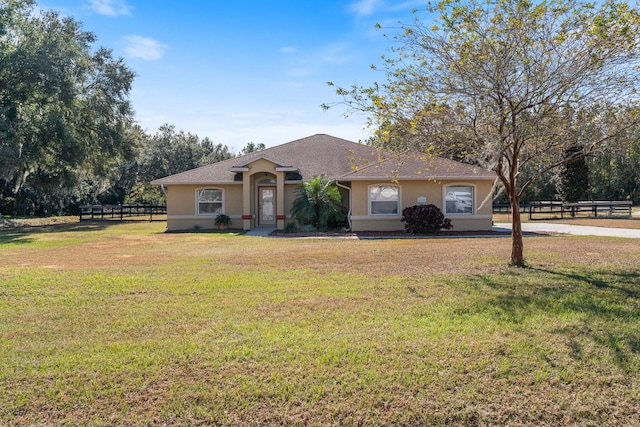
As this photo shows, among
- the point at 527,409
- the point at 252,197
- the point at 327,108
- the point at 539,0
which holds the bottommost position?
the point at 527,409

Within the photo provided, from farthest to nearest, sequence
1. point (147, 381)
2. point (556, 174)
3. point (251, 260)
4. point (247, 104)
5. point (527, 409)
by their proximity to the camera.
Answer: point (556, 174), point (247, 104), point (251, 260), point (147, 381), point (527, 409)

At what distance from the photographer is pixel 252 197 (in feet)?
70.2

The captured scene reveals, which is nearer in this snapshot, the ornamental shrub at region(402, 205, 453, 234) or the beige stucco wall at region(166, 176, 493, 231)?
the ornamental shrub at region(402, 205, 453, 234)

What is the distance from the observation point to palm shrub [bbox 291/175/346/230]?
18594 mm

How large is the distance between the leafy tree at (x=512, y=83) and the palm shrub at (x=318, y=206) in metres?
9.80

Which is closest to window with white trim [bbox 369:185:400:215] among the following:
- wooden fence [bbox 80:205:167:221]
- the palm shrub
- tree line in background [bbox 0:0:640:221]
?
the palm shrub

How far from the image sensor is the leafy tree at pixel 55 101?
71.3ft

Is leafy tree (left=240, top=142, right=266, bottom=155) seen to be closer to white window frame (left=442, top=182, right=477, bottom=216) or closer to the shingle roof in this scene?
the shingle roof

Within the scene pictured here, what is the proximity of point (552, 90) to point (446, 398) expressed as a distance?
21.4ft

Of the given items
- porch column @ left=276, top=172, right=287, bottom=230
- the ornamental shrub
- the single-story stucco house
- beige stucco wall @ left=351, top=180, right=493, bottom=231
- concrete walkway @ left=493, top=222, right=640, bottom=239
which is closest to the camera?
concrete walkway @ left=493, top=222, right=640, bottom=239

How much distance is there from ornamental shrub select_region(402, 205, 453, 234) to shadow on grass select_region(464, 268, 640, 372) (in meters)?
8.74

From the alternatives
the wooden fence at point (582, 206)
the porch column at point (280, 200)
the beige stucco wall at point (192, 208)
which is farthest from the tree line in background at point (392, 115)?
the porch column at point (280, 200)

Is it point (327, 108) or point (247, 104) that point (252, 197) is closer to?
point (247, 104)

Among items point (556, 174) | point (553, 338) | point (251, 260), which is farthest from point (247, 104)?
point (556, 174)
